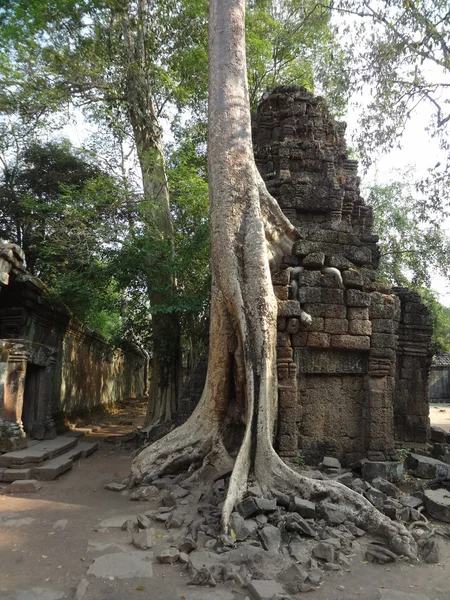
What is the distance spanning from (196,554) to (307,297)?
9.88 feet

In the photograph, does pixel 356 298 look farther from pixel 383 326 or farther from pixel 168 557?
pixel 168 557

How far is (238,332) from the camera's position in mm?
4844

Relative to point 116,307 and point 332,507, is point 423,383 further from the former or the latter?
point 116,307

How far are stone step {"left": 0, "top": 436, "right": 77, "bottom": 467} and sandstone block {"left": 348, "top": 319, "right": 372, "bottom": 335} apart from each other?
13.1 feet

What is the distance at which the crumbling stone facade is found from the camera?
5156mm

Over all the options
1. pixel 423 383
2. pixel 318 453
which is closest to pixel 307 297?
pixel 318 453

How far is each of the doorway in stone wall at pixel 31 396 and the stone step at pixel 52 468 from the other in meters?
1.61

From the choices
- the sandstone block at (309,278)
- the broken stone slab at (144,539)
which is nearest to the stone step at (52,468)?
the broken stone slab at (144,539)

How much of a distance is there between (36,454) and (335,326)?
391cm

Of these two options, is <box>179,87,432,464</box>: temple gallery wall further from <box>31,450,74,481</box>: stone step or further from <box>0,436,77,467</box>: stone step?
<box>0,436,77,467</box>: stone step

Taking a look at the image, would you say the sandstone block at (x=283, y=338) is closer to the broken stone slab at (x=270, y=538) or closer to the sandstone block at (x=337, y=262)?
the sandstone block at (x=337, y=262)

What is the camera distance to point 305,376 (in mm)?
5254

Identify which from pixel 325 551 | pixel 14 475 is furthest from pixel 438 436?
pixel 14 475

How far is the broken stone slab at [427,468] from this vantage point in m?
4.71
